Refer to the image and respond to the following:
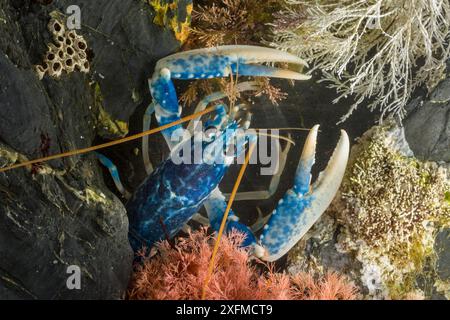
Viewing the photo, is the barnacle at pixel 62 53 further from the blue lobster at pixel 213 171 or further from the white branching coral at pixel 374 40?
the white branching coral at pixel 374 40

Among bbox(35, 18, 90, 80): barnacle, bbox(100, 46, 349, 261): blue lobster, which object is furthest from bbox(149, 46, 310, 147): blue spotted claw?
bbox(35, 18, 90, 80): barnacle

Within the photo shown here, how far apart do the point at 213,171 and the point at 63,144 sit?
1286 mm

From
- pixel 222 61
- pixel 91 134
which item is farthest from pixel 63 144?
pixel 222 61

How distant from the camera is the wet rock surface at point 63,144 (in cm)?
214

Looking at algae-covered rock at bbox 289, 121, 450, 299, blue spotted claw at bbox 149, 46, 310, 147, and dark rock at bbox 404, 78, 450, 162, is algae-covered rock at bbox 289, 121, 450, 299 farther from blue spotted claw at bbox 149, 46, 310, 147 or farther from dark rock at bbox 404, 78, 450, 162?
blue spotted claw at bbox 149, 46, 310, 147

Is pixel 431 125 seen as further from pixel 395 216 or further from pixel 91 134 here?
pixel 91 134

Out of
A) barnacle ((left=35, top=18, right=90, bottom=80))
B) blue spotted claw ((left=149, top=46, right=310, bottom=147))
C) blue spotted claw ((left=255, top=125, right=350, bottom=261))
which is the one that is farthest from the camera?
blue spotted claw ((left=255, top=125, right=350, bottom=261))

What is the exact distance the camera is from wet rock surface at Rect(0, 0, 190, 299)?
7.03 ft

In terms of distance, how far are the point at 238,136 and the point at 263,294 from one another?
133 centimetres

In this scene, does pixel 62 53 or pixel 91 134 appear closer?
pixel 62 53

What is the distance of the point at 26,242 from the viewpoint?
2.17m

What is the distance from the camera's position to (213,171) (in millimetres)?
3420
